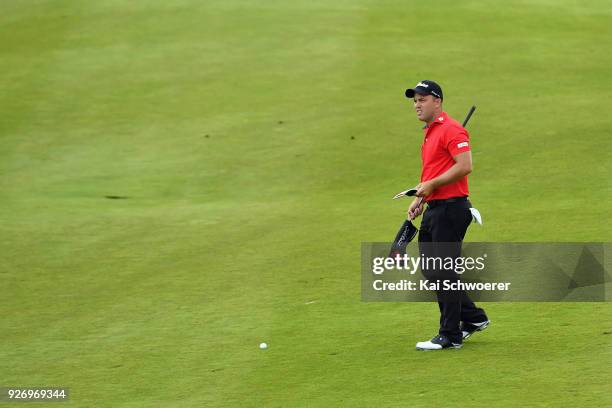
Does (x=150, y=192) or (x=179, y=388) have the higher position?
(x=179, y=388)

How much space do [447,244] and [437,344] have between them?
2.79ft

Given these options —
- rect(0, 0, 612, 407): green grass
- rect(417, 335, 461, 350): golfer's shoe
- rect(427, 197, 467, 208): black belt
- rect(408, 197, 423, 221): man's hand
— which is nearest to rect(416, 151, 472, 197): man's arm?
rect(427, 197, 467, 208): black belt

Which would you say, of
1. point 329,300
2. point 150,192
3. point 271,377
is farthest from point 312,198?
point 271,377

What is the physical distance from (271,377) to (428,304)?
8.50 ft

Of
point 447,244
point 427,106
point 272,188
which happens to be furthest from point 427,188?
point 272,188

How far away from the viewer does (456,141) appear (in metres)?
9.09

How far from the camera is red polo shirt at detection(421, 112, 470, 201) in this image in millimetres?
9117

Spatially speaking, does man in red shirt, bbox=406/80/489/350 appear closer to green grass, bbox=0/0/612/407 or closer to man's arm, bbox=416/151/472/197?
man's arm, bbox=416/151/472/197

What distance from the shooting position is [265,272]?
1229 centimetres

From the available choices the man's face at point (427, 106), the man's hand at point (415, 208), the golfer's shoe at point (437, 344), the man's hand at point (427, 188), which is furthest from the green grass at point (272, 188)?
the man's face at point (427, 106)

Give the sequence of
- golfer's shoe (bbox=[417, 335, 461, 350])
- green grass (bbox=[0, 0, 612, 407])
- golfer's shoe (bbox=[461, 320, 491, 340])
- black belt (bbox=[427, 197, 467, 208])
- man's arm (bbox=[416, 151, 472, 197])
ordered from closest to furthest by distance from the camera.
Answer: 1. man's arm (bbox=[416, 151, 472, 197])
2. green grass (bbox=[0, 0, 612, 407])
3. black belt (bbox=[427, 197, 467, 208])
4. golfer's shoe (bbox=[417, 335, 461, 350])
5. golfer's shoe (bbox=[461, 320, 491, 340])

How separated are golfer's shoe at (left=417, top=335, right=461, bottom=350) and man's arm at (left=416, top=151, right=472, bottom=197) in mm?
1275

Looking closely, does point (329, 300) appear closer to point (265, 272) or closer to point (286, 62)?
point (265, 272)

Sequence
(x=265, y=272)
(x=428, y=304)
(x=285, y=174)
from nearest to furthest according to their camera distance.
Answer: (x=428, y=304)
(x=265, y=272)
(x=285, y=174)
